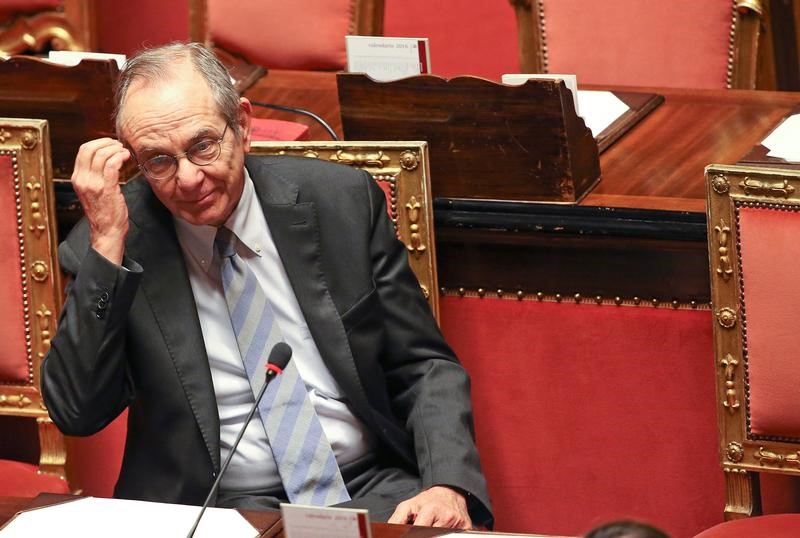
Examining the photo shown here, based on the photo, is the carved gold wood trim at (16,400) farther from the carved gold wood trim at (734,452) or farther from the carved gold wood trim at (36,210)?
the carved gold wood trim at (734,452)

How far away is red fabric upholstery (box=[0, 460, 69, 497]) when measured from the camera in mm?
2340

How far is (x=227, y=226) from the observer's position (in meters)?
2.07

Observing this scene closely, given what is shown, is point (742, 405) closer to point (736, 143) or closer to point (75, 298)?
A: point (736, 143)

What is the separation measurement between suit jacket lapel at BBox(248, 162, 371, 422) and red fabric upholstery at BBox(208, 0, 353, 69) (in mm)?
1431

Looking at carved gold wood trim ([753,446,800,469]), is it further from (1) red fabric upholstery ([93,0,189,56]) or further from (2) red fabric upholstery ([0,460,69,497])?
(1) red fabric upholstery ([93,0,189,56])


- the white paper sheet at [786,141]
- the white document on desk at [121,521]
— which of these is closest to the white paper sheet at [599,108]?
the white paper sheet at [786,141]

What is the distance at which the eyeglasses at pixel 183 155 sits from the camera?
1.97m

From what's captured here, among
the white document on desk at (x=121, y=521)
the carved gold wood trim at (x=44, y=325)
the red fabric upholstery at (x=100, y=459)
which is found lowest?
the red fabric upholstery at (x=100, y=459)

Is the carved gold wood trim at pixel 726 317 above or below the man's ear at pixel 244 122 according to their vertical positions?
below

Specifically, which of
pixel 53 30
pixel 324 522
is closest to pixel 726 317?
pixel 324 522

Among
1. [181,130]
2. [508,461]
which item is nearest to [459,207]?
[508,461]

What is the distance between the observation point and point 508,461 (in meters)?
2.53

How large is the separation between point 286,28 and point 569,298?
1.38 metres

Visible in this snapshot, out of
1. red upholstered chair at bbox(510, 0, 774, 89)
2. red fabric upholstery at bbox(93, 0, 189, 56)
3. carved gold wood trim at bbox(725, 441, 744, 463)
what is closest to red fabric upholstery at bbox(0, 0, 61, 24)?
red fabric upholstery at bbox(93, 0, 189, 56)
